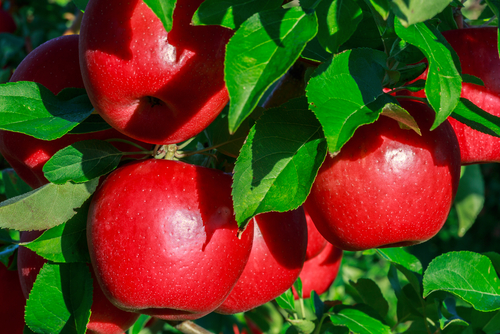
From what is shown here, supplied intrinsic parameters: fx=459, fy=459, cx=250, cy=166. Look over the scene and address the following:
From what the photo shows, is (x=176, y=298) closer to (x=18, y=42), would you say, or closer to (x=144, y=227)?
(x=144, y=227)

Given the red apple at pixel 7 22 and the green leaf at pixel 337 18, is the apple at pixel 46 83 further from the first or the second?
the red apple at pixel 7 22

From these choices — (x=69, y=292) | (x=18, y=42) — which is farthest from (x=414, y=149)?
(x=18, y=42)

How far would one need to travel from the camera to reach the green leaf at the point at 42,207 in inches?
26.9

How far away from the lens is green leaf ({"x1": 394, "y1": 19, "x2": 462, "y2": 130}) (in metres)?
0.50

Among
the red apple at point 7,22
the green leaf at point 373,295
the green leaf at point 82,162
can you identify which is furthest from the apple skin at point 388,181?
the red apple at point 7,22

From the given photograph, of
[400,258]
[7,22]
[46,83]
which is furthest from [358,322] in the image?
[7,22]

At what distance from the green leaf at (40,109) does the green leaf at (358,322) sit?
0.59m

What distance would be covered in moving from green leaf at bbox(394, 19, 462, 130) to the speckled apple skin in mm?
320

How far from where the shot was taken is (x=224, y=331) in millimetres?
1387

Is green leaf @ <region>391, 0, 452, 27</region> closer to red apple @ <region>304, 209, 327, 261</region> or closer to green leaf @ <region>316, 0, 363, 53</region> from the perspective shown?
green leaf @ <region>316, 0, 363, 53</region>

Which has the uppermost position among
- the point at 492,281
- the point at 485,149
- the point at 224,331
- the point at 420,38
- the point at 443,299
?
the point at 420,38

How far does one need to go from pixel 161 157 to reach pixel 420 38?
0.43m

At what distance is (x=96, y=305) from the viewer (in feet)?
2.65

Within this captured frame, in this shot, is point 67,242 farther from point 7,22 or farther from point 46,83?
point 7,22
